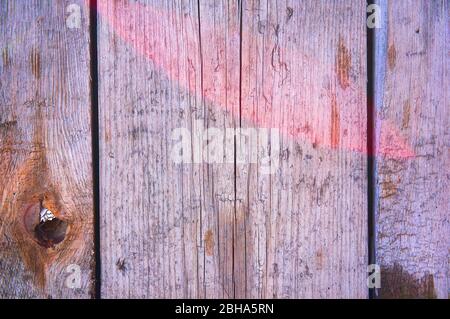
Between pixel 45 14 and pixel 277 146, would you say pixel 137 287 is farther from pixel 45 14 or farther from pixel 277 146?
pixel 45 14

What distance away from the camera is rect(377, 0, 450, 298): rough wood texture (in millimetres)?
1066

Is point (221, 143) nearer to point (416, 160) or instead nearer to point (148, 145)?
point (148, 145)

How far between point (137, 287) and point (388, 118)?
0.65 meters

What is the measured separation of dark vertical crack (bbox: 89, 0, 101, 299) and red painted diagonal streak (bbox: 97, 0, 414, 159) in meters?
0.03

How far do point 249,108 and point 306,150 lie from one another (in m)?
0.15

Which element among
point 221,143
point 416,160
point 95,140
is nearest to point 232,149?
point 221,143

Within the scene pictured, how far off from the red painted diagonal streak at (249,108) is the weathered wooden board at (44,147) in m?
0.08

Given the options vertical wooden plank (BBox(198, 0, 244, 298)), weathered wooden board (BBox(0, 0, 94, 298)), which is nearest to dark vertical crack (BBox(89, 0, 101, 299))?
weathered wooden board (BBox(0, 0, 94, 298))

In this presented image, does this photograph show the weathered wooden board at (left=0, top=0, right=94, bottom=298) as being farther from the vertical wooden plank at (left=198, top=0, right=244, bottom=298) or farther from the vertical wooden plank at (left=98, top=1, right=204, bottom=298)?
the vertical wooden plank at (left=198, top=0, right=244, bottom=298)

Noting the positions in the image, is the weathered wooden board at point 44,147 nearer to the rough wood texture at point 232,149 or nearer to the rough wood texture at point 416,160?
the rough wood texture at point 232,149

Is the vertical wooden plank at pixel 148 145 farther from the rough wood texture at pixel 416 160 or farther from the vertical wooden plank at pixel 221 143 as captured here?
the rough wood texture at pixel 416 160

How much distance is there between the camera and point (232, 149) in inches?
42.1

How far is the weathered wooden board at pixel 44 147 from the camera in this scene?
1.06 metres

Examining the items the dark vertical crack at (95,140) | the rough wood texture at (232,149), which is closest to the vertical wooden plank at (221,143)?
the rough wood texture at (232,149)
